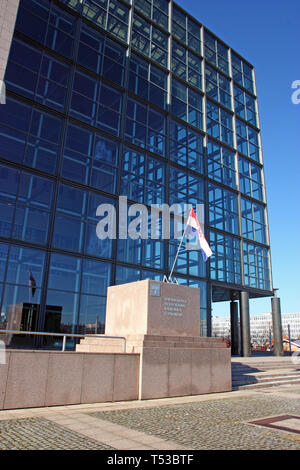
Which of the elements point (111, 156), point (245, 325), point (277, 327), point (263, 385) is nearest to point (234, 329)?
point (277, 327)

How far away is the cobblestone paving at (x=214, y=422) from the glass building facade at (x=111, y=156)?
43.8 ft

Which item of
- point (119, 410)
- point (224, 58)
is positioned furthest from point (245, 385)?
point (224, 58)

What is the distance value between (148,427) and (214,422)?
1.78m

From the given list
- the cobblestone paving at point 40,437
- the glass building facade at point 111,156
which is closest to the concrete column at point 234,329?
the glass building facade at point 111,156

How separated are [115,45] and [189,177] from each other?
13.1 metres

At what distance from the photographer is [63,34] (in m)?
27.7

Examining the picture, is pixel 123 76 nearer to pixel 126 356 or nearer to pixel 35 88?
pixel 35 88

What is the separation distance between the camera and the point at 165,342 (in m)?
13.6

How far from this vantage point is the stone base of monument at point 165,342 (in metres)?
13.0

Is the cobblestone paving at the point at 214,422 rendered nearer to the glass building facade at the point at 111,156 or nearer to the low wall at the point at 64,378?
the low wall at the point at 64,378

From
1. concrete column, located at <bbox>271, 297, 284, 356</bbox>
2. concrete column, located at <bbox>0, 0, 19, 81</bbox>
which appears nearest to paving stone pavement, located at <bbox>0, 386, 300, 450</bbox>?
concrete column, located at <bbox>0, 0, 19, 81</bbox>

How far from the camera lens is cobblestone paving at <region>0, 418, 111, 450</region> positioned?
6349mm

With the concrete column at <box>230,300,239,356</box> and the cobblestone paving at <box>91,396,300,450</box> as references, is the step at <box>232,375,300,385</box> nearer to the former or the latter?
the cobblestone paving at <box>91,396,300,450</box>

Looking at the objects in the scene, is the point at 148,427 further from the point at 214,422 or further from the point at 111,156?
the point at 111,156
